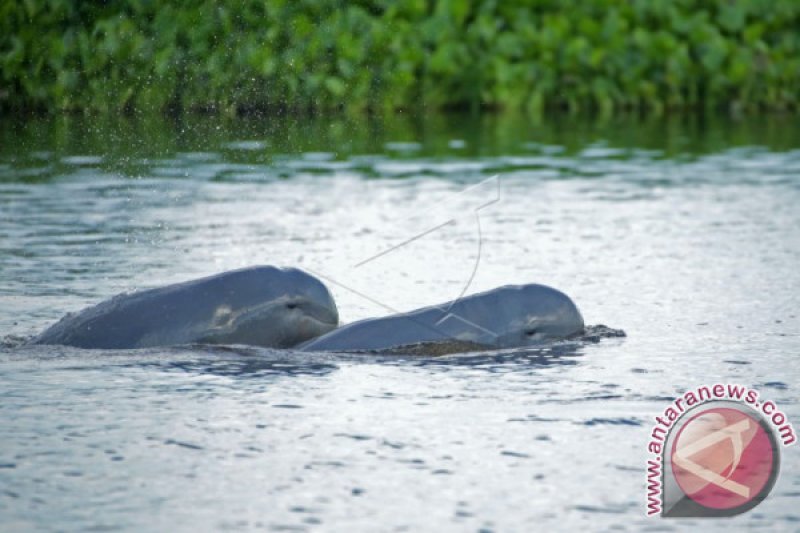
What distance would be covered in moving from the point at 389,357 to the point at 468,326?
0.49m

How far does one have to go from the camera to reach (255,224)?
15484 millimetres

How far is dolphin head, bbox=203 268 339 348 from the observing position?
9438 mm

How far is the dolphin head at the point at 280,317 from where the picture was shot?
31.0 feet

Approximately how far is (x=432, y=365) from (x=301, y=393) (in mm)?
879

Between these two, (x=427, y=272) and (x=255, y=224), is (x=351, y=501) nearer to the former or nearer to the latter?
(x=427, y=272)

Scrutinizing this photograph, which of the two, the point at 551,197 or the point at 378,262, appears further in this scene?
the point at 551,197

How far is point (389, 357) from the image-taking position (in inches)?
360

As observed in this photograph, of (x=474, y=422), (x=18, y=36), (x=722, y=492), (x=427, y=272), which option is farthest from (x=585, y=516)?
(x=18, y=36)

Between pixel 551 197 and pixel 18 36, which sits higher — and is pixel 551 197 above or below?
below

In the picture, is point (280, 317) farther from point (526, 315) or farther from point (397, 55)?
point (397, 55)

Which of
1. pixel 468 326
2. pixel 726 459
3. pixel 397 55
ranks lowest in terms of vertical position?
pixel 726 459

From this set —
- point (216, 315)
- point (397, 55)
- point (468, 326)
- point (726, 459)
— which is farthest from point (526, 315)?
point (397, 55)

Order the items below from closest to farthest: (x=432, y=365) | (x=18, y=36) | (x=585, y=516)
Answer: (x=585, y=516)
(x=432, y=365)
(x=18, y=36)

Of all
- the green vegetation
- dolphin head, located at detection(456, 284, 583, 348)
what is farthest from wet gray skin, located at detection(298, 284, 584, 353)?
the green vegetation
